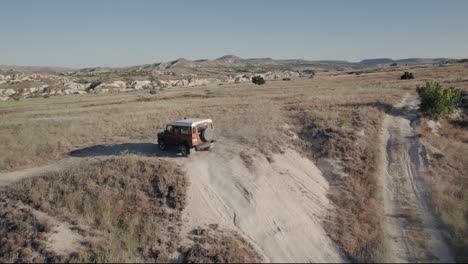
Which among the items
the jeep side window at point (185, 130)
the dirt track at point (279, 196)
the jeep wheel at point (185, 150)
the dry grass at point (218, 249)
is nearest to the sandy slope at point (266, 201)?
the dirt track at point (279, 196)

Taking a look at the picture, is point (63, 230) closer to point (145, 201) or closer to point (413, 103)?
point (145, 201)

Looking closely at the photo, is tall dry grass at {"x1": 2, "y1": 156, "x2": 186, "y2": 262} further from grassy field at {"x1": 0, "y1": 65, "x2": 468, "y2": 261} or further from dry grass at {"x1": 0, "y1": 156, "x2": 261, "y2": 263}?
grassy field at {"x1": 0, "y1": 65, "x2": 468, "y2": 261}

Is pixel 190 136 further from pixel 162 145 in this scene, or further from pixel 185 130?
pixel 162 145

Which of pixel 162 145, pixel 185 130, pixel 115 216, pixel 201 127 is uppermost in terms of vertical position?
pixel 201 127

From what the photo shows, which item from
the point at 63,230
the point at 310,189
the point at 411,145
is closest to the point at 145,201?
the point at 63,230

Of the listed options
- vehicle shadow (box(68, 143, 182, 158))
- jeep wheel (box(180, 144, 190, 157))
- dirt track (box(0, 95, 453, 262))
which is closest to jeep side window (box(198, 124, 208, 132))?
jeep wheel (box(180, 144, 190, 157))

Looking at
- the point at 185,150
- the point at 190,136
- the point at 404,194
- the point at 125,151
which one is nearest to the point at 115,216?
the point at 185,150
